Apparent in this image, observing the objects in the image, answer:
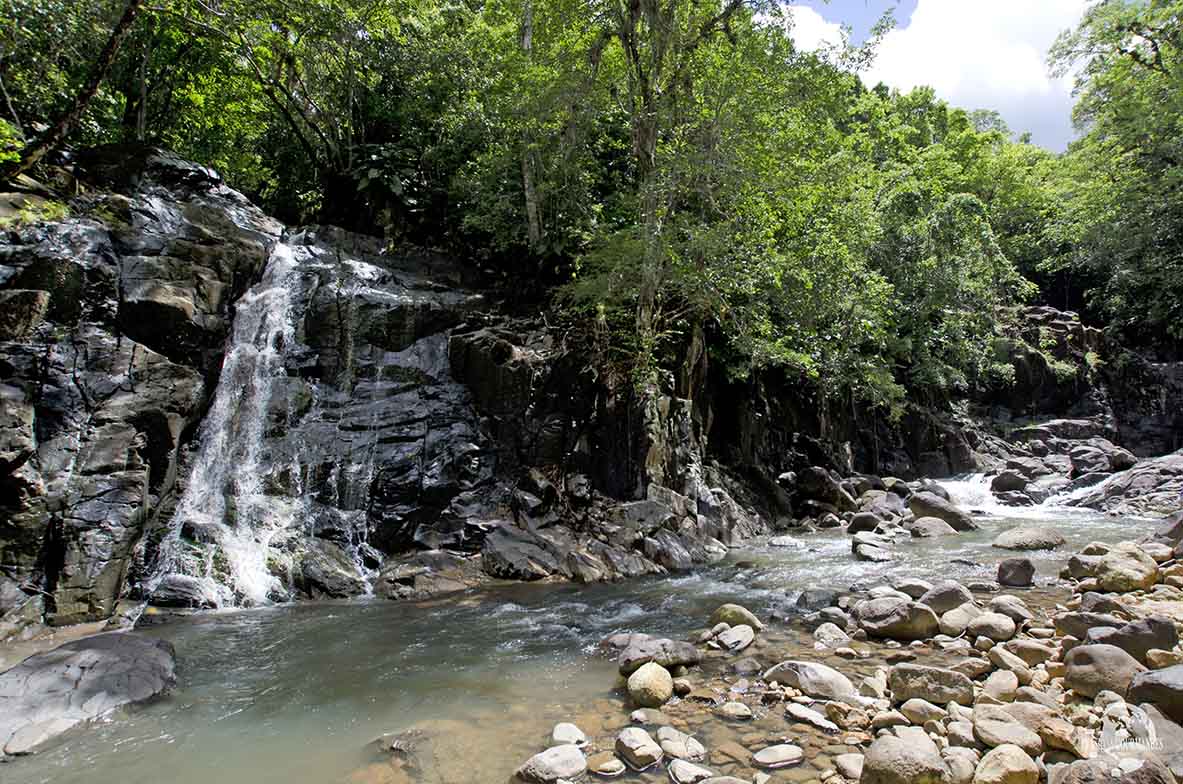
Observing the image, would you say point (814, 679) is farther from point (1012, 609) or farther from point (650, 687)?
point (1012, 609)

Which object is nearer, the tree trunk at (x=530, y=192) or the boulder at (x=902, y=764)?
the boulder at (x=902, y=764)

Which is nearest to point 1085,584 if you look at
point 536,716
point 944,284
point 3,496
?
point 536,716

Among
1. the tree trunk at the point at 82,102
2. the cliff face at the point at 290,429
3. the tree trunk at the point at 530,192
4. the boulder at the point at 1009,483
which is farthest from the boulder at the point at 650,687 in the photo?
the boulder at the point at 1009,483

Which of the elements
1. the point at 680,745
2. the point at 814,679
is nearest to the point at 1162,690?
the point at 814,679

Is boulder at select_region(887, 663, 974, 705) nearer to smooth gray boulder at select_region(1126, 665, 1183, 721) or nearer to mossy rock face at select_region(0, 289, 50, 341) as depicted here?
smooth gray boulder at select_region(1126, 665, 1183, 721)

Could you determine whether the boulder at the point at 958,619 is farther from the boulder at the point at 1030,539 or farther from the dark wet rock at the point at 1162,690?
the boulder at the point at 1030,539

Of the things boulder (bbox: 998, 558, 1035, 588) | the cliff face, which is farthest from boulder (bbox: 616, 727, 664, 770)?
boulder (bbox: 998, 558, 1035, 588)

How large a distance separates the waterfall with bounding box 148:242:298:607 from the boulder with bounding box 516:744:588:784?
6507mm

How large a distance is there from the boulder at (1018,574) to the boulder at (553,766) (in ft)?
21.8

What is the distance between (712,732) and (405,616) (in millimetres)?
4978

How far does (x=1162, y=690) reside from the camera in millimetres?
3873

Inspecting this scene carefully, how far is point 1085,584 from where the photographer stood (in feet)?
24.5

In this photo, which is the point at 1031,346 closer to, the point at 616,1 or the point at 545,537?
the point at 616,1

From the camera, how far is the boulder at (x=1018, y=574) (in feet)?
26.1
